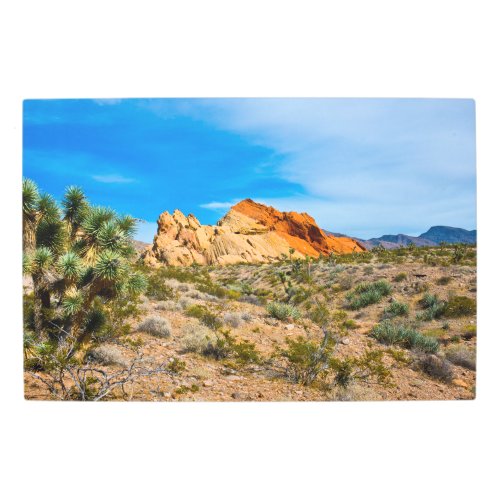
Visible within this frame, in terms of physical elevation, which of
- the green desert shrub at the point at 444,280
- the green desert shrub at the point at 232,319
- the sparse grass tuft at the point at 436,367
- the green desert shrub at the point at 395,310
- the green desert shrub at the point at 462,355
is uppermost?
the green desert shrub at the point at 444,280

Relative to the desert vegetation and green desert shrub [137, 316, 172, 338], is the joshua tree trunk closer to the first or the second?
the desert vegetation

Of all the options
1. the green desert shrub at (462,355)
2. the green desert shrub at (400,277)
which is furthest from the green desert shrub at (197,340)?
the green desert shrub at (400,277)

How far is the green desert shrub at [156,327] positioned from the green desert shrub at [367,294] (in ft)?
13.3


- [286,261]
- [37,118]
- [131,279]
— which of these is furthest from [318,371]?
[286,261]

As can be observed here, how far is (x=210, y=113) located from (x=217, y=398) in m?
3.83

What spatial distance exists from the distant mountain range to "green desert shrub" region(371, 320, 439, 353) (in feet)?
4.91

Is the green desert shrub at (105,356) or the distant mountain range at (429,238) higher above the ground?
the distant mountain range at (429,238)

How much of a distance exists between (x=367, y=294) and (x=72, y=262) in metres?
6.18

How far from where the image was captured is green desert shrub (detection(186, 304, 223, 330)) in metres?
7.00

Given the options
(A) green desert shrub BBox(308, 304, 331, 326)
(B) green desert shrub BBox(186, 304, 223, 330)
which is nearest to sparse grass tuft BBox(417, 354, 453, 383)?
(A) green desert shrub BBox(308, 304, 331, 326)

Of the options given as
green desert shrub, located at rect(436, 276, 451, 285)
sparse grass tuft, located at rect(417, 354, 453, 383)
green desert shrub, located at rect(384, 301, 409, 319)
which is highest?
green desert shrub, located at rect(436, 276, 451, 285)

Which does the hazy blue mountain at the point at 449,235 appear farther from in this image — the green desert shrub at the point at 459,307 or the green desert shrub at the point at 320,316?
the green desert shrub at the point at 320,316

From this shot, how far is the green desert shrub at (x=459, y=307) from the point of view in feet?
21.5
